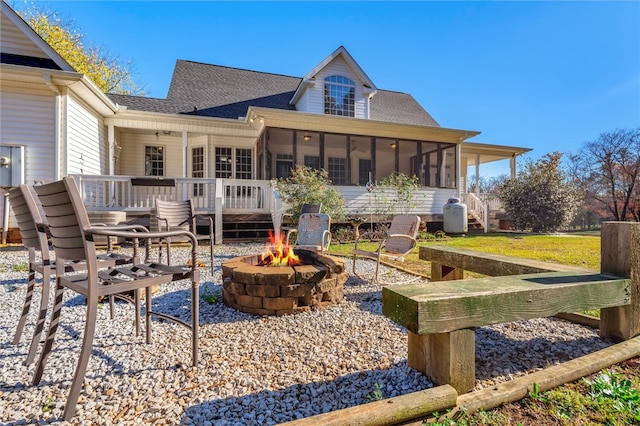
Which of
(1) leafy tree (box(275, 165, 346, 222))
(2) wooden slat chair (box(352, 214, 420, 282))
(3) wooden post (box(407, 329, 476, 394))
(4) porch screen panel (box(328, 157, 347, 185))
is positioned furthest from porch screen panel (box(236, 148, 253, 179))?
(3) wooden post (box(407, 329, 476, 394))

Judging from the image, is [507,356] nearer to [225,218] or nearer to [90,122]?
[225,218]

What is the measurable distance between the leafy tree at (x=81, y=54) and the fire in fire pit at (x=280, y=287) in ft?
60.5

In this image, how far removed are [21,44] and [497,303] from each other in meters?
11.8

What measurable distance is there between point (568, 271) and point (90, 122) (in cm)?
1128

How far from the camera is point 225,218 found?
852cm

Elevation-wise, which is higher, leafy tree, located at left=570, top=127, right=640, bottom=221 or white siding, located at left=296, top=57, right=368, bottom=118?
white siding, located at left=296, top=57, right=368, bottom=118

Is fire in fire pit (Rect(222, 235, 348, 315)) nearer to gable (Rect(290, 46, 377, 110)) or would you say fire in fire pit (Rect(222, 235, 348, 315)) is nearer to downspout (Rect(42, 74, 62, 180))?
downspout (Rect(42, 74, 62, 180))

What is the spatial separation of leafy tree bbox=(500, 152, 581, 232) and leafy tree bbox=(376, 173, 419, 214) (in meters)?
4.39

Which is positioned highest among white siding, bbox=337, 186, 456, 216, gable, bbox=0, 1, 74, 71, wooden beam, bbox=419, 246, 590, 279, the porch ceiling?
gable, bbox=0, 1, 74, 71

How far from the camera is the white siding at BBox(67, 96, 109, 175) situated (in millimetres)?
7836

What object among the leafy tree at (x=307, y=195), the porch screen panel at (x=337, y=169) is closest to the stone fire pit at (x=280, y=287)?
the leafy tree at (x=307, y=195)

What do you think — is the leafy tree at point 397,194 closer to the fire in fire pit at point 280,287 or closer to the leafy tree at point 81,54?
the fire in fire pit at point 280,287

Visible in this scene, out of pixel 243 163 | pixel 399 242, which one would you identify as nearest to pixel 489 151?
pixel 243 163

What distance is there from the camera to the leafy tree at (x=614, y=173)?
18.2m
